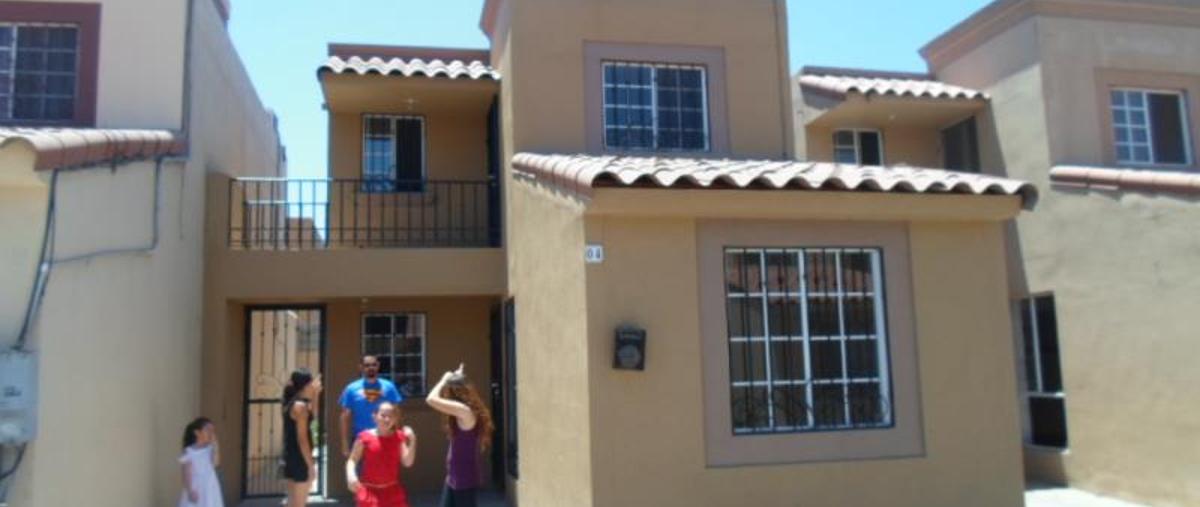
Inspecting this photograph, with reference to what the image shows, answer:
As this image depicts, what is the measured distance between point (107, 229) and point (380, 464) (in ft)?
9.65

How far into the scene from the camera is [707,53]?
10.2m

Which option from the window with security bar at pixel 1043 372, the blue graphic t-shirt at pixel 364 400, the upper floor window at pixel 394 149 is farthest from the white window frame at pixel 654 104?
the window with security bar at pixel 1043 372

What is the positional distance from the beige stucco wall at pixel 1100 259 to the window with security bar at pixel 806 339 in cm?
432

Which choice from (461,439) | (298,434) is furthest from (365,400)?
(461,439)

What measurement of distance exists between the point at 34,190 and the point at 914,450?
6.71 m

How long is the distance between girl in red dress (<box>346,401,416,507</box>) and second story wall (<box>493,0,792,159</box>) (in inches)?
153

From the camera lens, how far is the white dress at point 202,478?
715cm

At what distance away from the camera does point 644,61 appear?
396 inches

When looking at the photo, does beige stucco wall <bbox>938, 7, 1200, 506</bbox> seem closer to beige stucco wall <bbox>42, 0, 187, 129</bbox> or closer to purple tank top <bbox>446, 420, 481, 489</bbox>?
purple tank top <bbox>446, 420, 481, 489</bbox>

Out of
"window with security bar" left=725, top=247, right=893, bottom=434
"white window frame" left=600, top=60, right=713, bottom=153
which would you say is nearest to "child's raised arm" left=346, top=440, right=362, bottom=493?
"window with security bar" left=725, top=247, right=893, bottom=434

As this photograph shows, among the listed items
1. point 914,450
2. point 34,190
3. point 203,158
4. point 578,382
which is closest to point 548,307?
point 578,382

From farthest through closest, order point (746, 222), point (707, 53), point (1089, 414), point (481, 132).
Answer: point (481, 132)
point (1089, 414)
point (707, 53)
point (746, 222)

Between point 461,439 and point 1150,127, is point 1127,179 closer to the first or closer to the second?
point 1150,127

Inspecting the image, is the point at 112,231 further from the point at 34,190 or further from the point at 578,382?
the point at 578,382
